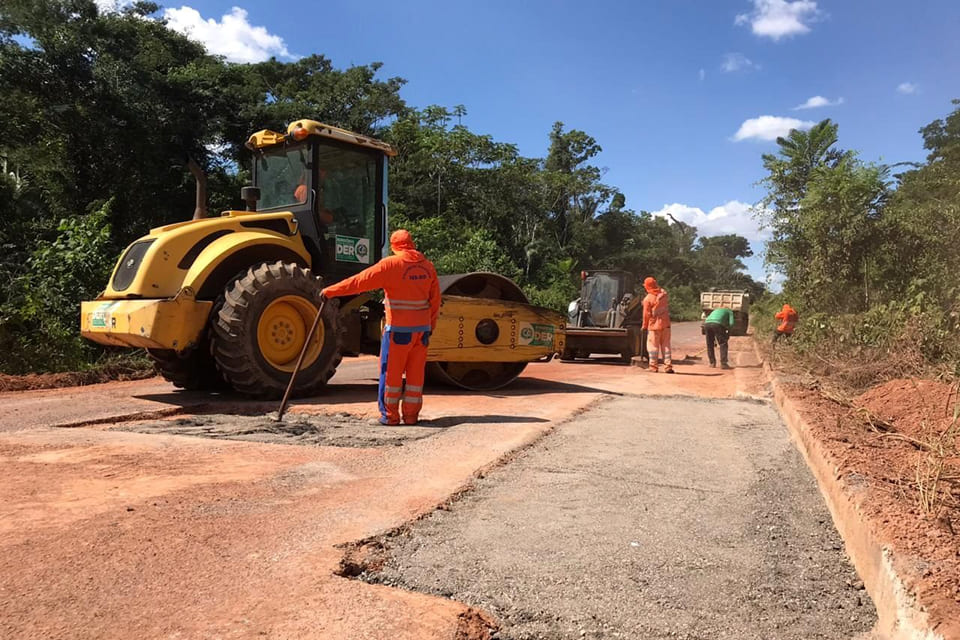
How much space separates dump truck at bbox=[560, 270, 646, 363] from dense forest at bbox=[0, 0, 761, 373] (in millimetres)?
6098

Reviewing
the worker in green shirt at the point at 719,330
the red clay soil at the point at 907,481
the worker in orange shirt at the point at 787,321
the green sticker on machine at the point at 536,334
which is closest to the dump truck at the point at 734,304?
the worker in orange shirt at the point at 787,321

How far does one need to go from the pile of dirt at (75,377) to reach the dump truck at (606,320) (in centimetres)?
738

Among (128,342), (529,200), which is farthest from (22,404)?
(529,200)

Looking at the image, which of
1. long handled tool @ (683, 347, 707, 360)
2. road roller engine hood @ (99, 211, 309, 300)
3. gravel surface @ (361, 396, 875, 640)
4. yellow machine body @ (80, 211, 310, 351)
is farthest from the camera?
long handled tool @ (683, 347, 707, 360)

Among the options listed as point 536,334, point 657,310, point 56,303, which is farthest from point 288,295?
point 657,310

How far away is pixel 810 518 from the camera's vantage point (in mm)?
3699

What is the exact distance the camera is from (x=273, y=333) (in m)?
6.98

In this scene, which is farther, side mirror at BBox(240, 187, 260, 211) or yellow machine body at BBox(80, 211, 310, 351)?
side mirror at BBox(240, 187, 260, 211)

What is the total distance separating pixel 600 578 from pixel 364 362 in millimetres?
10591

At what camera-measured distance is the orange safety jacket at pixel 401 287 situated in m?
5.96

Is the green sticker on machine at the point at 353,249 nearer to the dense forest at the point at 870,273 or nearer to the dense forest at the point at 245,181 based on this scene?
the dense forest at the point at 245,181

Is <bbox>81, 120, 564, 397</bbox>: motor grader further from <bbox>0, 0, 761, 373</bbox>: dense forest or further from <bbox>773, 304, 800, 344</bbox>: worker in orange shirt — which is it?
<bbox>773, 304, 800, 344</bbox>: worker in orange shirt

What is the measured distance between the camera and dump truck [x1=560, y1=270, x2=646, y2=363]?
Result: 14523mm

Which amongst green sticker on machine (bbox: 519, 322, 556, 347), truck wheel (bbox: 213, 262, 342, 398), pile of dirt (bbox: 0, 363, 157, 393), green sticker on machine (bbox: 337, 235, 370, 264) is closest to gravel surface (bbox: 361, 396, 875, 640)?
truck wheel (bbox: 213, 262, 342, 398)
